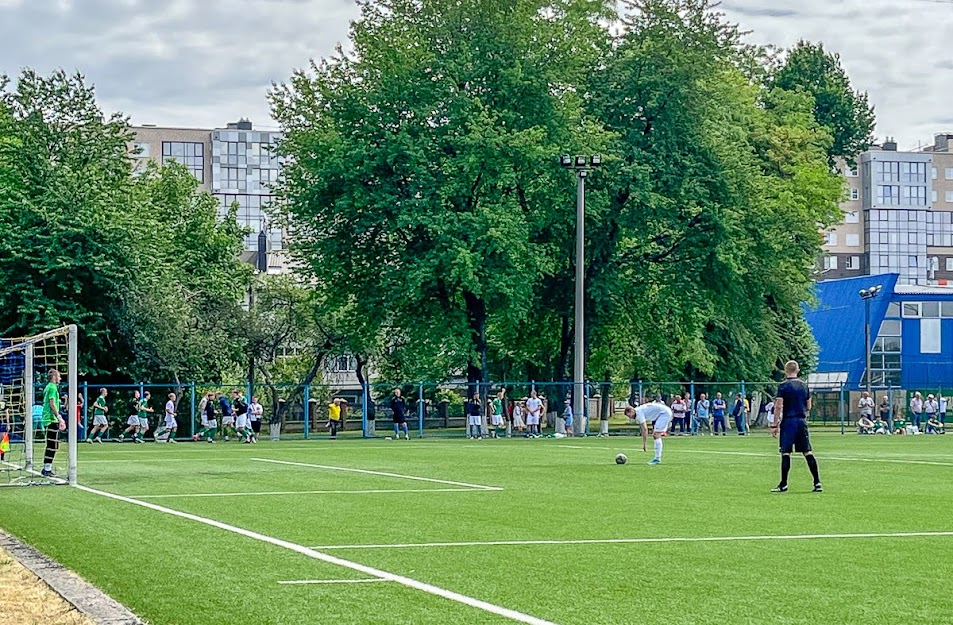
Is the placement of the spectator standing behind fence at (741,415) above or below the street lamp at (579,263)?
below

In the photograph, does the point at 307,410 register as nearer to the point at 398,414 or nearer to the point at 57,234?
the point at 398,414

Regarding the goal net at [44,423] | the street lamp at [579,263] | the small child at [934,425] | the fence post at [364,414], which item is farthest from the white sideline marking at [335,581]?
the small child at [934,425]

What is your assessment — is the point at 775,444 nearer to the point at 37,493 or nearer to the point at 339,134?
the point at 339,134

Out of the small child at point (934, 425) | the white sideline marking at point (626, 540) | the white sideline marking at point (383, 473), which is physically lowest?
the small child at point (934, 425)

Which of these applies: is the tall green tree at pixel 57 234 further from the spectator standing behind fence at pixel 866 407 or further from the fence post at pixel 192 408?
the spectator standing behind fence at pixel 866 407

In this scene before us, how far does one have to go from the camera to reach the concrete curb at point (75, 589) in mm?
8805

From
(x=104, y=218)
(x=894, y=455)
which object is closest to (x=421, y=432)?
(x=104, y=218)

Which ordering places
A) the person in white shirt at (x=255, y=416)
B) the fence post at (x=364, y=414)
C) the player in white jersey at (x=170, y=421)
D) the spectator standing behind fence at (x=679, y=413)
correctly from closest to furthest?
the player in white jersey at (x=170, y=421) < the person in white shirt at (x=255, y=416) < the fence post at (x=364, y=414) < the spectator standing behind fence at (x=679, y=413)

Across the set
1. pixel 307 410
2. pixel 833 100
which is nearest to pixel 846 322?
pixel 833 100

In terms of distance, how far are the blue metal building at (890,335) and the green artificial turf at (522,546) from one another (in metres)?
70.6

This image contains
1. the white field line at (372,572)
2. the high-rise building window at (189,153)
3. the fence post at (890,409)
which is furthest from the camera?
the high-rise building window at (189,153)

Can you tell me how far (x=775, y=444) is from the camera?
4288 centimetres

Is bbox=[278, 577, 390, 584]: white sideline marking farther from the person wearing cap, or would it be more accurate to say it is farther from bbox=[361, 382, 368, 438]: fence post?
bbox=[361, 382, 368, 438]: fence post

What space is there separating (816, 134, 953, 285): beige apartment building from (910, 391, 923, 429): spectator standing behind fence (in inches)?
3716
